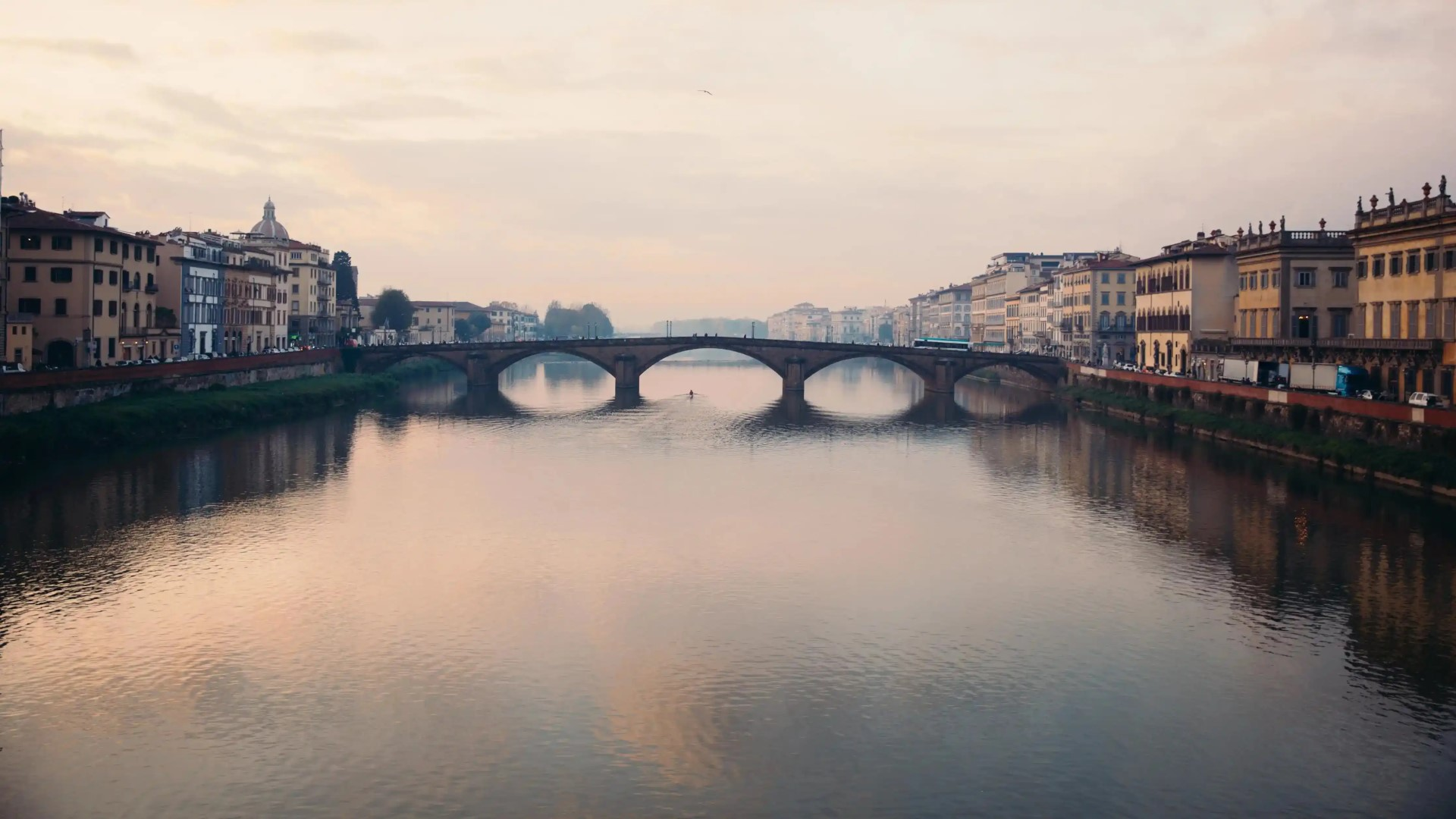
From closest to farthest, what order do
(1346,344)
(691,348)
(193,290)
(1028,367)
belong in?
(1346,344) → (193,290) → (1028,367) → (691,348)

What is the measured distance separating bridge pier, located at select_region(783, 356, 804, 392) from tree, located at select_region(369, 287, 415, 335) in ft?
222

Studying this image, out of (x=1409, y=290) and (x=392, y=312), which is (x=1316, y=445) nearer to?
(x=1409, y=290)

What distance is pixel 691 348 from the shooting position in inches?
4183

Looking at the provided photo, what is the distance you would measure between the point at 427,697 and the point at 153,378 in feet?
161

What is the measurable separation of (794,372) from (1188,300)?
117ft

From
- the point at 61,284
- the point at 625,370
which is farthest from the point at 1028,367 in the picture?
the point at 61,284

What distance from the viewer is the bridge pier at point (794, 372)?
108875 mm

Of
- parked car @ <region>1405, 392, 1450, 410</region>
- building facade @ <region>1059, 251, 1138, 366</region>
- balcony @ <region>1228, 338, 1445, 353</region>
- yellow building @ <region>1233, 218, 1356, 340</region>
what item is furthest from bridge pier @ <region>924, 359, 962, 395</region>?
parked car @ <region>1405, 392, 1450, 410</region>

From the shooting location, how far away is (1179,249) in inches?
3511

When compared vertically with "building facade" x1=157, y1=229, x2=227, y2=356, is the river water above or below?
below

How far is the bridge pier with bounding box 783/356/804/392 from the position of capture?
109m

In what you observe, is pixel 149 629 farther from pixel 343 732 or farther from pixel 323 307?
pixel 323 307

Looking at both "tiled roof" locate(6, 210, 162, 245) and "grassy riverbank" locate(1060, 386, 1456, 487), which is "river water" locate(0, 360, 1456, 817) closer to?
"grassy riverbank" locate(1060, 386, 1456, 487)

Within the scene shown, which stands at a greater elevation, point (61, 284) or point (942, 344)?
point (61, 284)
